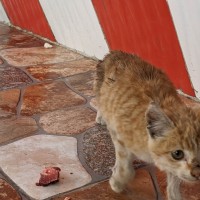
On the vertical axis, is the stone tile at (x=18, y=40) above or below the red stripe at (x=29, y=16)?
below

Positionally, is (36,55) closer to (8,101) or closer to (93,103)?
(8,101)

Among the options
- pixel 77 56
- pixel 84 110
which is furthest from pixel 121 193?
pixel 77 56

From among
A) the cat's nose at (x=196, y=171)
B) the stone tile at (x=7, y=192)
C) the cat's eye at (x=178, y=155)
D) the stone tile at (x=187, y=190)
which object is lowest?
the stone tile at (x=187, y=190)

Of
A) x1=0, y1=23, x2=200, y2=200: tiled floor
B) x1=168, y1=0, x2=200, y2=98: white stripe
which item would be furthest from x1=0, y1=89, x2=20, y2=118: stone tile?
x1=168, y1=0, x2=200, y2=98: white stripe

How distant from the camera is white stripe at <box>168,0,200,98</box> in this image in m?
4.16

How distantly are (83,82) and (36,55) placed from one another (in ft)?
4.56

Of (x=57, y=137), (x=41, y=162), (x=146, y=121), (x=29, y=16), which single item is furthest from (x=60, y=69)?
(x=146, y=121)

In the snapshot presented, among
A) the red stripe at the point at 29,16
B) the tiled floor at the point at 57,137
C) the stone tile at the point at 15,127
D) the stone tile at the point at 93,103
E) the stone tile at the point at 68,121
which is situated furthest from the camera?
the red stripe at the point at 29,16

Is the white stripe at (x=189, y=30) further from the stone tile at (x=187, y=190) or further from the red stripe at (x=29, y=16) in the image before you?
the red stripe at (x=29, y=16)

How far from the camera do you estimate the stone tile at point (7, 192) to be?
3.15m

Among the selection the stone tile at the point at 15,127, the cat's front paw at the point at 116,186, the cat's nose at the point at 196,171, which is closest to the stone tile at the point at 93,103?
the stone tile at the point at 15,127

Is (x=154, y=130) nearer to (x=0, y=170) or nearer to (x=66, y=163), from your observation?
(x=66, y=163)

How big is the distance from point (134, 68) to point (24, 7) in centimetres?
477

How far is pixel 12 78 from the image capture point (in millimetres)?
5508
